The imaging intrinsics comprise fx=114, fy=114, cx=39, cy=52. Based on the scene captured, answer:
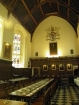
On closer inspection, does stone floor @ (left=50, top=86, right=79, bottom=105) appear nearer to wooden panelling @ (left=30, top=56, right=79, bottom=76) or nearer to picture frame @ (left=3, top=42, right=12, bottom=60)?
picture frame @ (left=3, top=42, right=12, bottom=60)

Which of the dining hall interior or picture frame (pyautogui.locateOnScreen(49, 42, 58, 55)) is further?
picture frame (pyautogui.locateOnScreen(49, 42, 58, 55))

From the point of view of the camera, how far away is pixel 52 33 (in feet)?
59.9

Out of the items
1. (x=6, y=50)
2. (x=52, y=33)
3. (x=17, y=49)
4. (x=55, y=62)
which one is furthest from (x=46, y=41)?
(x=6, y=50)

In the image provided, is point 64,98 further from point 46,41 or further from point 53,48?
point 46,41

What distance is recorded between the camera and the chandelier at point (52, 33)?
18.1 m

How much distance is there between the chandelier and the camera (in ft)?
59.5

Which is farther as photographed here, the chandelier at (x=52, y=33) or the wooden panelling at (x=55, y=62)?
the chandelier at (x=52, y=33)

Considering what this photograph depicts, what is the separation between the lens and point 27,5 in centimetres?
1274

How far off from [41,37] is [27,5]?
6.65m

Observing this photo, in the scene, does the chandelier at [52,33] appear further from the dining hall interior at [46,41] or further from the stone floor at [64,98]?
the stone floor at [64,98]

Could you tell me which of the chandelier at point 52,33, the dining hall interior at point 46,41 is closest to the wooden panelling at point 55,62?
the dining hall interior at point 46,41

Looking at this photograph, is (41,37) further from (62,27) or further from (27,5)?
(27,5)

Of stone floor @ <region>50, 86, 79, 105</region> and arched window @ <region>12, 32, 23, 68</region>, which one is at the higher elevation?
arched window @ <region>12, 32, 23, 68</region>

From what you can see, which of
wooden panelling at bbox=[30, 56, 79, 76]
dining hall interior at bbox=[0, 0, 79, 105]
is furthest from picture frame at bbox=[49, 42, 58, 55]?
wooden panelling at bbox=[30, 56, 79, 76]
